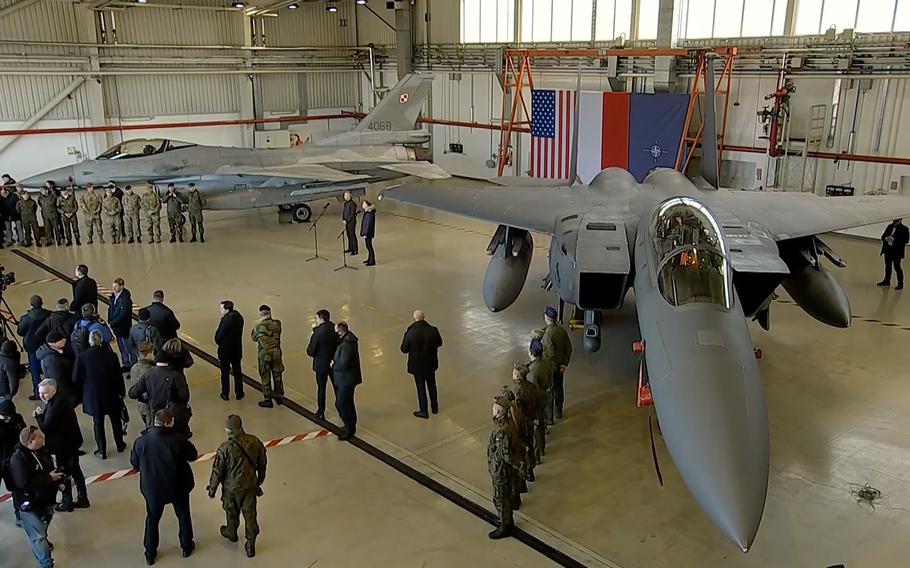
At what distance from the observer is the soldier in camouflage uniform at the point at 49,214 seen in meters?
14.9

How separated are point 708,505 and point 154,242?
14.3 m

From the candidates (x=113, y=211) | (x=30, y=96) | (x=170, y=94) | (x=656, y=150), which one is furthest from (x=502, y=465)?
(x=170, y=94)

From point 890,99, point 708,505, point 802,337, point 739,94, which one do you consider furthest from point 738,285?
point 739,94

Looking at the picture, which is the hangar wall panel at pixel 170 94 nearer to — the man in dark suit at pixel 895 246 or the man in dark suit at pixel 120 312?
the man in dark suit at pixel 120 312

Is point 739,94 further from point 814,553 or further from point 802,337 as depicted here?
point 814,553

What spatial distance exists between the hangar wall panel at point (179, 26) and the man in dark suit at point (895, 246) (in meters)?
21.7

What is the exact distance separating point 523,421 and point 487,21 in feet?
A: 67.4

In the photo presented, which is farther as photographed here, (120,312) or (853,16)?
(853,16)

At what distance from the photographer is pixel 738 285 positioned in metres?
6.87

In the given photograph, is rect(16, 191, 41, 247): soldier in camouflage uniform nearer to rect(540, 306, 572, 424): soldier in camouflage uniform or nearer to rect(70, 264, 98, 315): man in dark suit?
rect(70, 264, 98, 315): man in dark suit

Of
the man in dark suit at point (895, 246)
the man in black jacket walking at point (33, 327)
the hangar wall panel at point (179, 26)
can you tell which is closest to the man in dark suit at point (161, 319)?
the man in black jacket walking at point (33, 327)

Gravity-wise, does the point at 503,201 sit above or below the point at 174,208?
above

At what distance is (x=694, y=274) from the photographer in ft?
20.2

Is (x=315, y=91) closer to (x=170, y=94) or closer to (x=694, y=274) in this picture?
(x=170, y=94)
